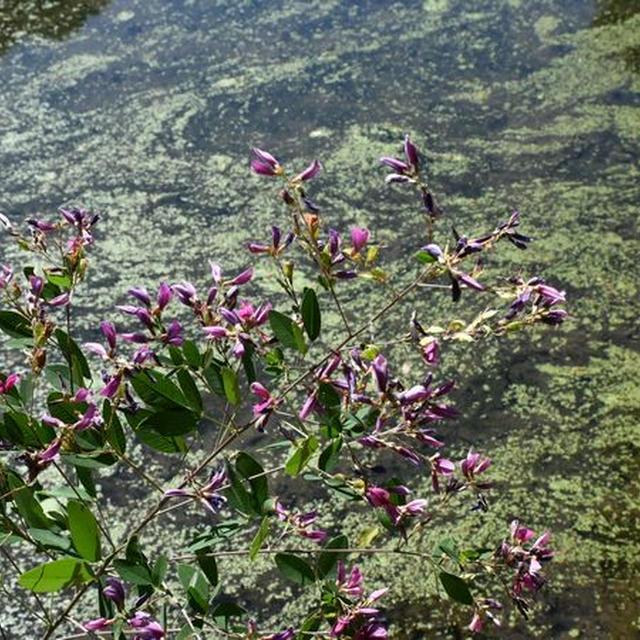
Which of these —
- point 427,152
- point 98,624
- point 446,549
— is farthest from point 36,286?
point 427,152

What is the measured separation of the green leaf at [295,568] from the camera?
2.48ft

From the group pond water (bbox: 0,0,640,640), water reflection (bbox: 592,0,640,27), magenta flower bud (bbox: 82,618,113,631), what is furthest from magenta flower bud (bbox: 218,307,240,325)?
water reflection (bbox: 592,0,640,27)

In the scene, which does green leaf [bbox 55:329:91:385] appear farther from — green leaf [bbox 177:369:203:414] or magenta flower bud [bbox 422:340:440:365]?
magenta flower bud [bbox 422:340:440:365]

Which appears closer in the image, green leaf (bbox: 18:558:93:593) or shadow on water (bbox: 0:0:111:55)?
green leaf (bbox: 18:558:93:593)

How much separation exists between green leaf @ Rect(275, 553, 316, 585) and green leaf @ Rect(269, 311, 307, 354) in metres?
0.15

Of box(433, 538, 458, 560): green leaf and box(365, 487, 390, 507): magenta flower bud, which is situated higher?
box(365, 487, 390, 507): magenta flower bud

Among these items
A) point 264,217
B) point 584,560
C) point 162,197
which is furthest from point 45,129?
point 584,560

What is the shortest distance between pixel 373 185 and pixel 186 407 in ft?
4.37

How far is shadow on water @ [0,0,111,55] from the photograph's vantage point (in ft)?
9.07

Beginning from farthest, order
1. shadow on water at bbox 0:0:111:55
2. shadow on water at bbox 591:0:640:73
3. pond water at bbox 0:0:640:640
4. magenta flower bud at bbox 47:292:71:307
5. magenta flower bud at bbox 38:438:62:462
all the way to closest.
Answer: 1. shadow on water at bbox 0:0:111:55
2. shadow on water at bbox 591:0:640:73
3. pond water at bbox 0:0:640:640
4. magenta flower bud at bbox 47:292:71:307
5. magenta flower bud at bbox 38:438:62:462

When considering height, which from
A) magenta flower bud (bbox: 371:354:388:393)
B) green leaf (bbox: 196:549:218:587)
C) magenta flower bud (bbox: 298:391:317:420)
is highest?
magenta flower bud (bbox: 371:354:388:393)

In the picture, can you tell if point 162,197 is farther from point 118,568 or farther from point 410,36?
point 118,568

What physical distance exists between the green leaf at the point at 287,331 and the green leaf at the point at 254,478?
0.08 m

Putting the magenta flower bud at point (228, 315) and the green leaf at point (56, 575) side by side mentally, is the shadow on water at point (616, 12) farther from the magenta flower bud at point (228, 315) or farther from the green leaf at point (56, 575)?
the green leaf at point (56, 575)
